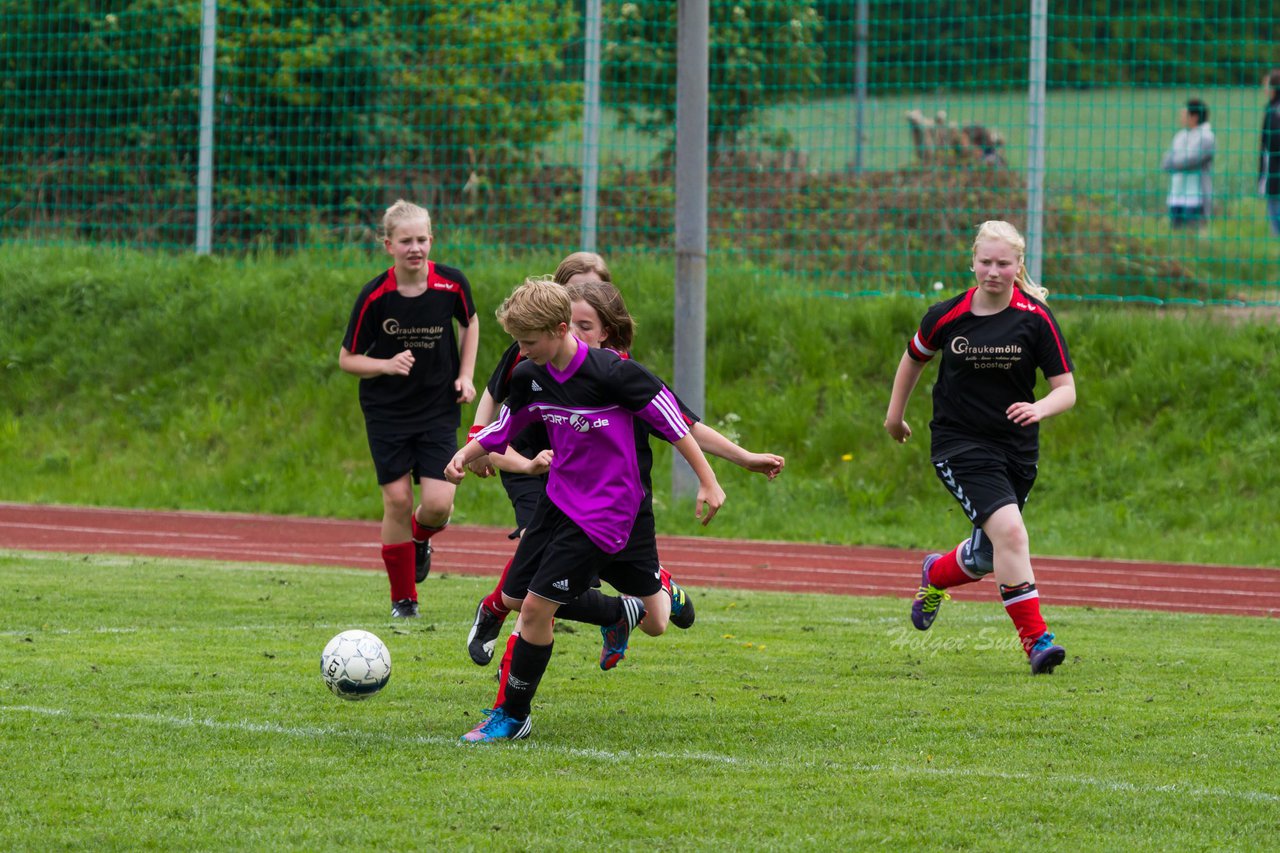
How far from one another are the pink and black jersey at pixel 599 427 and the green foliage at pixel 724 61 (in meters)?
11.1

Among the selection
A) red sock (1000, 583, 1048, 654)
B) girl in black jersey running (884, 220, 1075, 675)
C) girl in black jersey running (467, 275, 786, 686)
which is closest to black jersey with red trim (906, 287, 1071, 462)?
girl in black jersey running (884, 220, 1075, 675)

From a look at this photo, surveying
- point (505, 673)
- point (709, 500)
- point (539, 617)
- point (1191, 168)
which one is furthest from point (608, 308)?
point (1191, 168)

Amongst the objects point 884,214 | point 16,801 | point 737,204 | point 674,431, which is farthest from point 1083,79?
point 16,801

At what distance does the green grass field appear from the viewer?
4418 mm

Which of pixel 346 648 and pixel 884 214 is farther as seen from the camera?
pixel 884 214

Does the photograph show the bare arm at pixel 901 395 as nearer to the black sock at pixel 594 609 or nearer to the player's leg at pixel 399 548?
the black sock at pixel 594 609

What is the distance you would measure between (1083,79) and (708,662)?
A: 9661mm

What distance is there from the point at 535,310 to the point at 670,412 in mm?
595

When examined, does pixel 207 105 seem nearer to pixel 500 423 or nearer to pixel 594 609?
pixel 594 609

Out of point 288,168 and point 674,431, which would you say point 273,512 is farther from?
point 674,431

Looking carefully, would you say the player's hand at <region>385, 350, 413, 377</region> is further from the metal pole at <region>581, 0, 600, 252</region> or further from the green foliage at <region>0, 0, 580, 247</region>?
the green foliage at <region>0, 0, 580, 247</region>

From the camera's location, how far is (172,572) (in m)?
10.2

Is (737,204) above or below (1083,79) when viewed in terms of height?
below

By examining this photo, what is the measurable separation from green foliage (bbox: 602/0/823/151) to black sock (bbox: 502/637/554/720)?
1149cm
